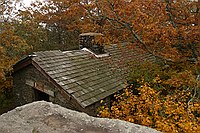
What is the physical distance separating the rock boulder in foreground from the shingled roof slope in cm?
439

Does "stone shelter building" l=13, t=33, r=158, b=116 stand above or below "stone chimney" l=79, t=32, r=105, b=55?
below

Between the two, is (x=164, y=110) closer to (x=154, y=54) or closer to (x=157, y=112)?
(x=157, y=112)

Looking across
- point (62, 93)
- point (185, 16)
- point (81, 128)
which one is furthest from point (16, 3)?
point (81, 128)

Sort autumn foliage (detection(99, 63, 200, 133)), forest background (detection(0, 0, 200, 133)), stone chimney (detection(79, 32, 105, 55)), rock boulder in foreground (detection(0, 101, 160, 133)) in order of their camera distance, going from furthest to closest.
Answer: stone chimney (detection(79, 32, 105, 55)) < forest background (detection(0, 0, 200, 133)) < autumn foliage (detection(99, 63, 200, 133)) < rock boulder in foreground (detection(0, 101, 160, 133))

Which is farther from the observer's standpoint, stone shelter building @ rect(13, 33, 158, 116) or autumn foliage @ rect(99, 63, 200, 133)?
stone shelter building @ rect(13, 33, 158, 116)

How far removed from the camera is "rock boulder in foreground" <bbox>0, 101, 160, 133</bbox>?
10.4 ft

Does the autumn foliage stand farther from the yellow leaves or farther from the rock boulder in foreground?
the rock boulder in foreground

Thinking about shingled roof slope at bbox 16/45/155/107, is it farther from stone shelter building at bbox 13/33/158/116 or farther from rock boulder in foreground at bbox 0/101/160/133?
rock boulder in foreground at bbox 0/101/160/133

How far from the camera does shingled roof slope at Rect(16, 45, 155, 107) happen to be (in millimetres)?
8656

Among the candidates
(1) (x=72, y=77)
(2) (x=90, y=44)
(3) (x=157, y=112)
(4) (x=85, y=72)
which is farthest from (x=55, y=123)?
(2) (x=90, y=44)

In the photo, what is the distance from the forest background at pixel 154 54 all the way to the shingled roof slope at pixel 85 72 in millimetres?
668

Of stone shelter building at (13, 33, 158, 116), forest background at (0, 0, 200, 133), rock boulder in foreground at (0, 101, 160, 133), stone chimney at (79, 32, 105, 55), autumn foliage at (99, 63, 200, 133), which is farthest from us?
stone chimney at (79, 32, 105, 55)

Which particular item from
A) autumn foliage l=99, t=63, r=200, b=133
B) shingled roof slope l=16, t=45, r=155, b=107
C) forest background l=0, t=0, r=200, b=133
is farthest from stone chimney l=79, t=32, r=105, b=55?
autumn foliage l=99, t=63, r=200, b=133

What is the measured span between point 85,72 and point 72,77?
3.02 feet
